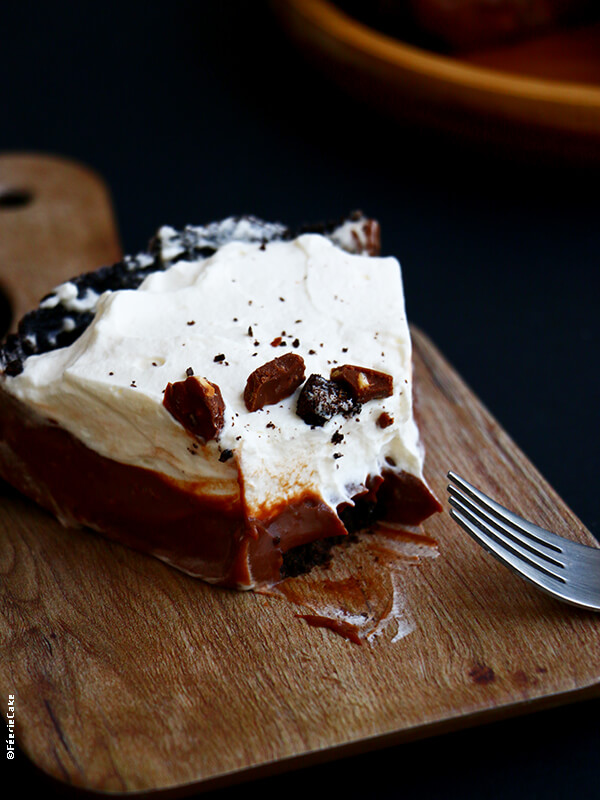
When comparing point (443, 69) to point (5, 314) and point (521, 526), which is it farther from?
point (521, 526)

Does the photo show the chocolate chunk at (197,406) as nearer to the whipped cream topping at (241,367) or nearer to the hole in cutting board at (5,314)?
the whipped cream topping at (241,367)

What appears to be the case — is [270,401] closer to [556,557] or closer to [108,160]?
[556,557]

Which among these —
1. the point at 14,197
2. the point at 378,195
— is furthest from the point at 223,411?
the point at 378,195

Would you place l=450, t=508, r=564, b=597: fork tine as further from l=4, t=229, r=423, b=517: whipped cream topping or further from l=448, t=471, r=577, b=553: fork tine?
l=4, t=229, r=423, b=517: whipped cream topping

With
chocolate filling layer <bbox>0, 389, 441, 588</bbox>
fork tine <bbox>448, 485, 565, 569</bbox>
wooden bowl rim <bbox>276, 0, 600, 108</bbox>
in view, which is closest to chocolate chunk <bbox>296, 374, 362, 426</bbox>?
chocolate filling layer <bbox>0, 389, 441, 588</bbox>

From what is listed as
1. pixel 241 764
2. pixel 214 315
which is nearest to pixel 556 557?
pixel 241 764

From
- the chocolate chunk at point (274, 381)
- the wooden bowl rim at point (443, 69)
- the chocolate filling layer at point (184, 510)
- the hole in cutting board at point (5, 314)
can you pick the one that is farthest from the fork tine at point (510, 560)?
the wooden bowl rim at point (443, 69)
